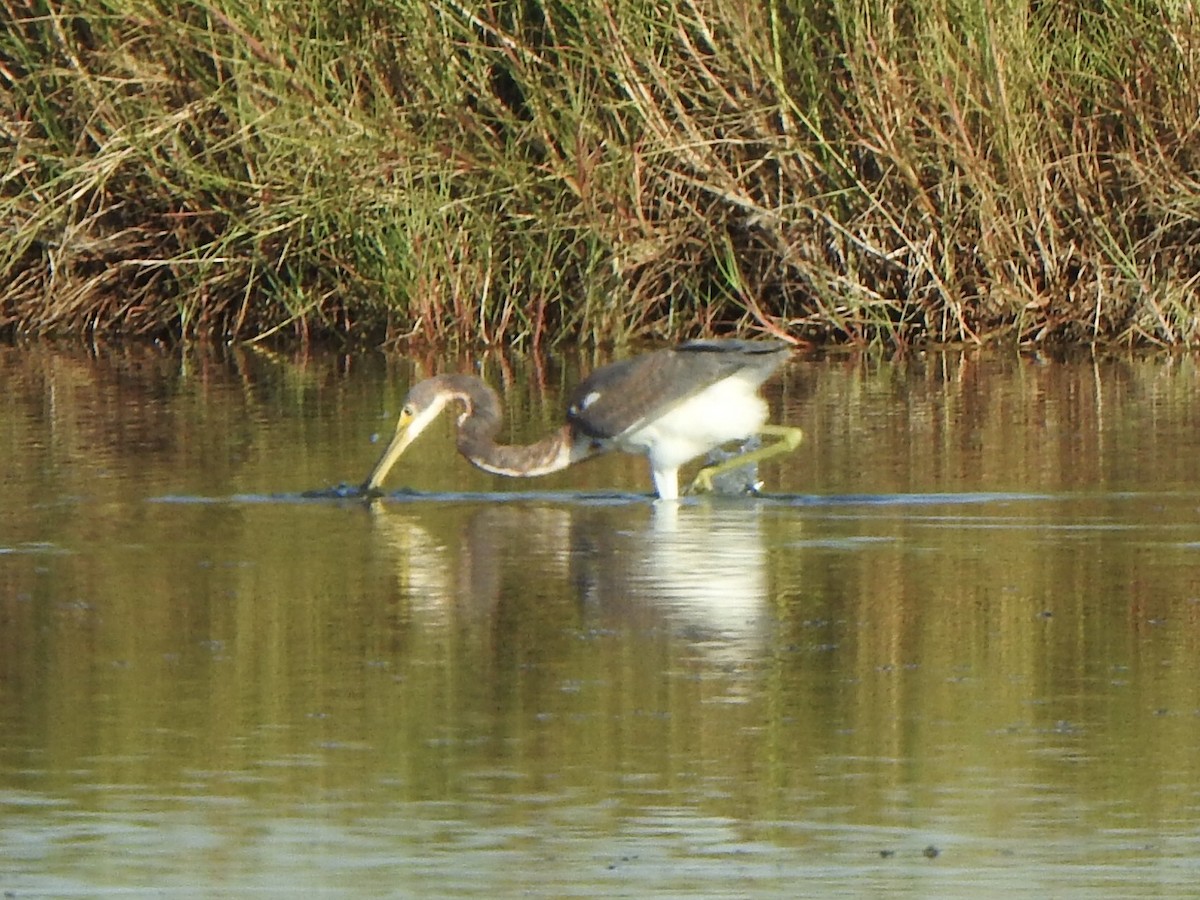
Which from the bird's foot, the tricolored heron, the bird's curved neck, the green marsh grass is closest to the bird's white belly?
the tricolored heron

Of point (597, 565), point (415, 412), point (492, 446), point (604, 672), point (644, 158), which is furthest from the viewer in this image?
point (644, 158)

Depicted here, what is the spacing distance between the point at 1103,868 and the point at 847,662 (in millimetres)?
1871

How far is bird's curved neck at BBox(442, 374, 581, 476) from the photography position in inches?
384

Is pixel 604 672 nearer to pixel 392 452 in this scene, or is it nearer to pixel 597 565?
pixel 597 565

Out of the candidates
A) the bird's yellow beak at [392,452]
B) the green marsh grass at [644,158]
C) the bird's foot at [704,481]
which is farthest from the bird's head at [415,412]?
the green marsh grass at [644,158]

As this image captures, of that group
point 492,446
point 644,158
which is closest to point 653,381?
point 492,446

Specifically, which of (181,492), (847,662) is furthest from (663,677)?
(181,492)

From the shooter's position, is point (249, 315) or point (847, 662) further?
point (249, 315)

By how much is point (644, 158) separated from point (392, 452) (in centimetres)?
537

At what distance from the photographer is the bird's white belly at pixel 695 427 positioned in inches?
376

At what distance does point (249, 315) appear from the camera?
56.3ft

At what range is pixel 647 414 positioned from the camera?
9.46 meters

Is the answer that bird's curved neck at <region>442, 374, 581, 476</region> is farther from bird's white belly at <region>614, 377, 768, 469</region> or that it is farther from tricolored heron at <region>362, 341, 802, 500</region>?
bird's white belly at <region>614, 377, 768, 469</region>

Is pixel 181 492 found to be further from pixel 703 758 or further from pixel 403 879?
pixel 403 879
